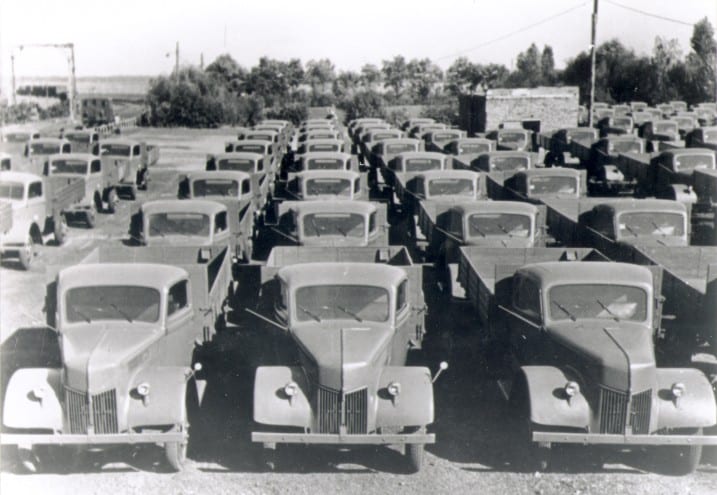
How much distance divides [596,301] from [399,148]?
56.3 feet

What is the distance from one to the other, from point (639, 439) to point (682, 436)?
36cm

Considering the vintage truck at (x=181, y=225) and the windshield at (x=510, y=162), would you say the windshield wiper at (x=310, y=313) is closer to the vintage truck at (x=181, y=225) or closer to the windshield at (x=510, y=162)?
the vintage truck at (x=181, y=225)

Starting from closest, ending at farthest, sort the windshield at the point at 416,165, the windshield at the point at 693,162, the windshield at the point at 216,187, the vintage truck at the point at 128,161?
1. the windshield at the point at 216,187
2. the windshield at the point at 416,165
3. the windshield at the point at 693,162
4. the vintage truck at the point at 128,161

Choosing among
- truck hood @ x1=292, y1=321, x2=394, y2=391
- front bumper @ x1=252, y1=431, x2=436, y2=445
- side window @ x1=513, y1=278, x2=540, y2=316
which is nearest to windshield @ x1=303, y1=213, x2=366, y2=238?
side window @ x1=513, y1=278, x2=540, y2=316

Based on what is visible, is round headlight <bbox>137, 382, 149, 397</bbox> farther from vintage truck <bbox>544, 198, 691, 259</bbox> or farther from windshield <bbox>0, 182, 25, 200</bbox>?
windshield <bbox>0, 182, 25, 200</bbox>

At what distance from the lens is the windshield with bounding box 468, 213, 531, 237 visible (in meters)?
13.6

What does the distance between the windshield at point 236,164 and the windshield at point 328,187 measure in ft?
11.9

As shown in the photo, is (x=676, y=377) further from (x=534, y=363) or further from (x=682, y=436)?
(x=534, y=363)

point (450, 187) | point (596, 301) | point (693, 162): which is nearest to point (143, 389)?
point (596, 301)

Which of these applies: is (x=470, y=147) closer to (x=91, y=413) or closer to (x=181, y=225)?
(x=181, y=225)

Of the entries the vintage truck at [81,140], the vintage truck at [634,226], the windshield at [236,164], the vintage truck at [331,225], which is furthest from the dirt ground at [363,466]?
the vintage truck at [81,140]

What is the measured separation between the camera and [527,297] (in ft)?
30.3

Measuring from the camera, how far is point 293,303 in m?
8.96

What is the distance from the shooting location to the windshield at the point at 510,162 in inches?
875
